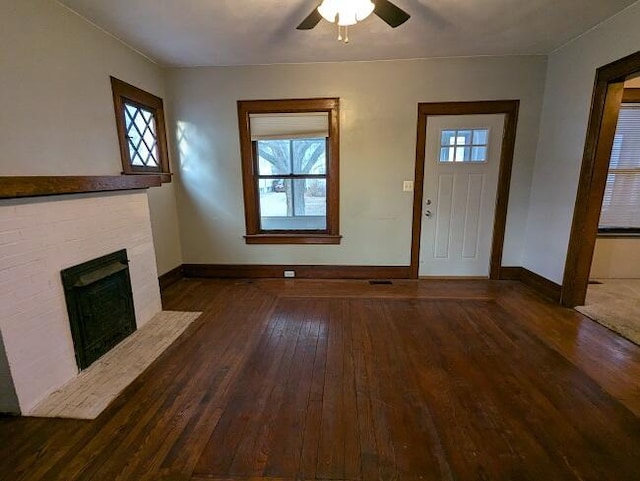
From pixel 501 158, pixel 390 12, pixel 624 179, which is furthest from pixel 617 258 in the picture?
pixel 390 12

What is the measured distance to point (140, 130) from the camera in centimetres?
338

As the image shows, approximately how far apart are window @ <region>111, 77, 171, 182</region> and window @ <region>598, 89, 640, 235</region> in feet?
17.4

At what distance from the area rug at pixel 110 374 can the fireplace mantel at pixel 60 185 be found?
1239mm

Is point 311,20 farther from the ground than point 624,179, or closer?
farther from the ground

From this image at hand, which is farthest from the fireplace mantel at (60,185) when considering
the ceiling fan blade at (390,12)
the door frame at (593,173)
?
the door frame at (593,173)

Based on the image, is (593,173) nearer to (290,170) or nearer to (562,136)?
(562,136)

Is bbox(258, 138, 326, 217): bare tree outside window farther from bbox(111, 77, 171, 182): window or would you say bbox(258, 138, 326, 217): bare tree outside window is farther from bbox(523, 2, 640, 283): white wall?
bbox(523, 2, 640, 283): white wall

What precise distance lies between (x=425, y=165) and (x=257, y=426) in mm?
3288

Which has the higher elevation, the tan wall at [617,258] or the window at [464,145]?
the window at [464,145]

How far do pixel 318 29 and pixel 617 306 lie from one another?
4.03 metres

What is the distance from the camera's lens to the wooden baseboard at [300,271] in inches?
159

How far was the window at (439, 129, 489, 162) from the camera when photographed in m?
3.63

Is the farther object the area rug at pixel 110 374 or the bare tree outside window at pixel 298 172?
the bare tree outside window at pixel 298 172

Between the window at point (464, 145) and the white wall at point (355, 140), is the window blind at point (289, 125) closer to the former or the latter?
the white wall at point (355, 140)
